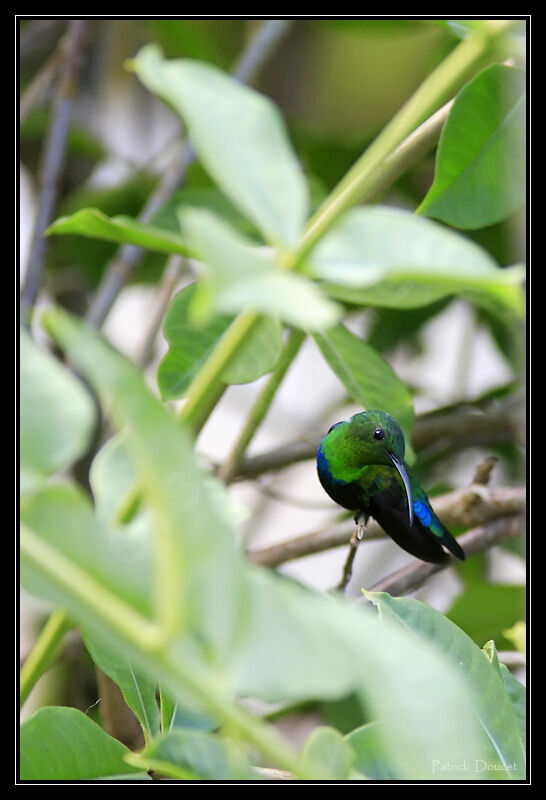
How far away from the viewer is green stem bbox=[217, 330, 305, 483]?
1.70 ft

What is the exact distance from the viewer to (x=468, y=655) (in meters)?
0.35

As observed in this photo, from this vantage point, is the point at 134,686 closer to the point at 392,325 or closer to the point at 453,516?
the point at 453,516

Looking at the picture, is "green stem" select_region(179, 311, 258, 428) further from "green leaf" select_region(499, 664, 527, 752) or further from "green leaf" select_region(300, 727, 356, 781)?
"green leaf" select_region(499, 664, 527, 752)

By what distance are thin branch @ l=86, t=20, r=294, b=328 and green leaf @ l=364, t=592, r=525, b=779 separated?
1.67 feet

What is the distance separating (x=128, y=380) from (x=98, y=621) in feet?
0.18

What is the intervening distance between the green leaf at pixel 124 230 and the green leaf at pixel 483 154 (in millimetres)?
131

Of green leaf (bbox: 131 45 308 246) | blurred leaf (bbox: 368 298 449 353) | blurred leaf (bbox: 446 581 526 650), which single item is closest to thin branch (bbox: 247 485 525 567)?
blurred leaf (bbox: 446 581 526 650)

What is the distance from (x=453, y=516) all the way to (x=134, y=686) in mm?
417

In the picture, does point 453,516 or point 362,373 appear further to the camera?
point 453,516

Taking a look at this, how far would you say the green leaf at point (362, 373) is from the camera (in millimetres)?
436

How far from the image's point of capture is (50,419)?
22 centimetres

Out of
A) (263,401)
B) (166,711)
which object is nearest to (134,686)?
(166,711)

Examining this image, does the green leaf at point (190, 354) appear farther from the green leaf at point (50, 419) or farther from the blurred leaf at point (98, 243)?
the blurred leaf at point (98, 243)
